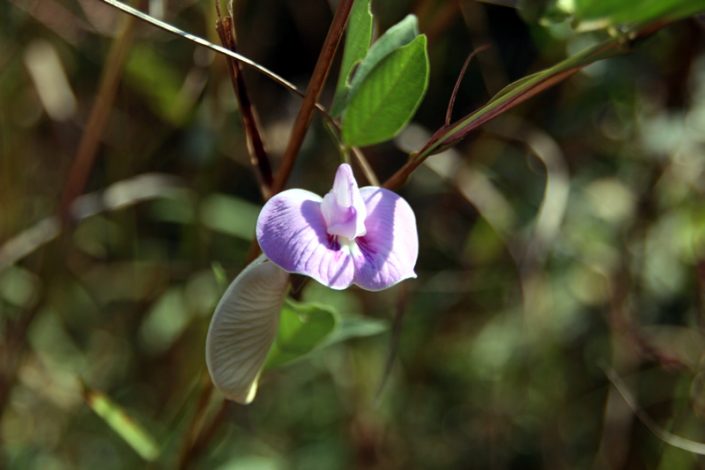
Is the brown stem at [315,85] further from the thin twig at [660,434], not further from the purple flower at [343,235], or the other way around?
the thin twig at [660,434]

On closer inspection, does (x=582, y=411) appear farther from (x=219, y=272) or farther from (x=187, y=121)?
(x=219, y=272)

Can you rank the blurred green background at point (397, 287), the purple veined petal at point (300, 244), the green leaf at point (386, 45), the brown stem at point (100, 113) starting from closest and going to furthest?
the purple veined petal at point (300, 244) < the green leaf at point (386, 45) < the brown stem at point (100, 113) < the blurred green background at point (397, 287)

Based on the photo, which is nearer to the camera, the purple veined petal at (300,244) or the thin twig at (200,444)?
the purple veined petal at (300,244)

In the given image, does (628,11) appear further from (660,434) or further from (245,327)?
(660,434)

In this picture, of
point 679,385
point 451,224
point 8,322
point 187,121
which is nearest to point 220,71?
point 187,121

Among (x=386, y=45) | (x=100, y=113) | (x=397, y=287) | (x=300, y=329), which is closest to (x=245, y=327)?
A: (x=300, y=329)

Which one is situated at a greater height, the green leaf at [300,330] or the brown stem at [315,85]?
the brown stem at [315,85]

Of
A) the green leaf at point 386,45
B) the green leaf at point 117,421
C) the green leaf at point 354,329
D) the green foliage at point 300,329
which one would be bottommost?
the green leaf at point 117,421

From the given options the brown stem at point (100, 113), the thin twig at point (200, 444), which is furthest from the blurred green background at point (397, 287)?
the thin twig at point (200, 444)
